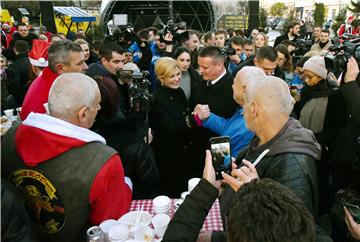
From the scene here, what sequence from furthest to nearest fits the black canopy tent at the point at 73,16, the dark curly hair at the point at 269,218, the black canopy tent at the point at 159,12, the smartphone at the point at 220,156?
the black canopy tent at the point at 159,12, the black canopy tent at the point at 73,16, the smartphone at the point at 220,156, the dark curly hair at the point at 269,218

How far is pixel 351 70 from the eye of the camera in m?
2.30

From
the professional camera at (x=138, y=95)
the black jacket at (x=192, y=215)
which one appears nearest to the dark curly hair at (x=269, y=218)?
A: the black jacket at (x=192, y=215)

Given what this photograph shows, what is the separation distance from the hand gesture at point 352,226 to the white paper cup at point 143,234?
106cm

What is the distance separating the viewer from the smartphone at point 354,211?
1.57 m

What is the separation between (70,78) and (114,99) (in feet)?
1.61

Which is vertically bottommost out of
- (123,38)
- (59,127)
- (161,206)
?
(161,206)

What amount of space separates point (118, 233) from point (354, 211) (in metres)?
1.25

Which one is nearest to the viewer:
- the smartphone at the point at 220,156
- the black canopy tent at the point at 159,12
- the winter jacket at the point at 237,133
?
the smartphone at the point at 220,156

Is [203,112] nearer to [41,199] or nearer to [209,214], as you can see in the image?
[209,214]

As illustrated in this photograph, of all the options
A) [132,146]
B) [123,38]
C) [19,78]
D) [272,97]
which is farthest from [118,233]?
[123,38]

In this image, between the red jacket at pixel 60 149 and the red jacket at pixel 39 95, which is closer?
the red jacket at pixel 60 149

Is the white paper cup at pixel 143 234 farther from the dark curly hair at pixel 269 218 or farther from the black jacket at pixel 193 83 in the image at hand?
the black jacket at pixel 193 83

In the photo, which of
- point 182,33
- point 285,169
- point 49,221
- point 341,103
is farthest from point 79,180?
point 182,33

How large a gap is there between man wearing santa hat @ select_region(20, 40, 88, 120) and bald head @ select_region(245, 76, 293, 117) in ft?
6.61
